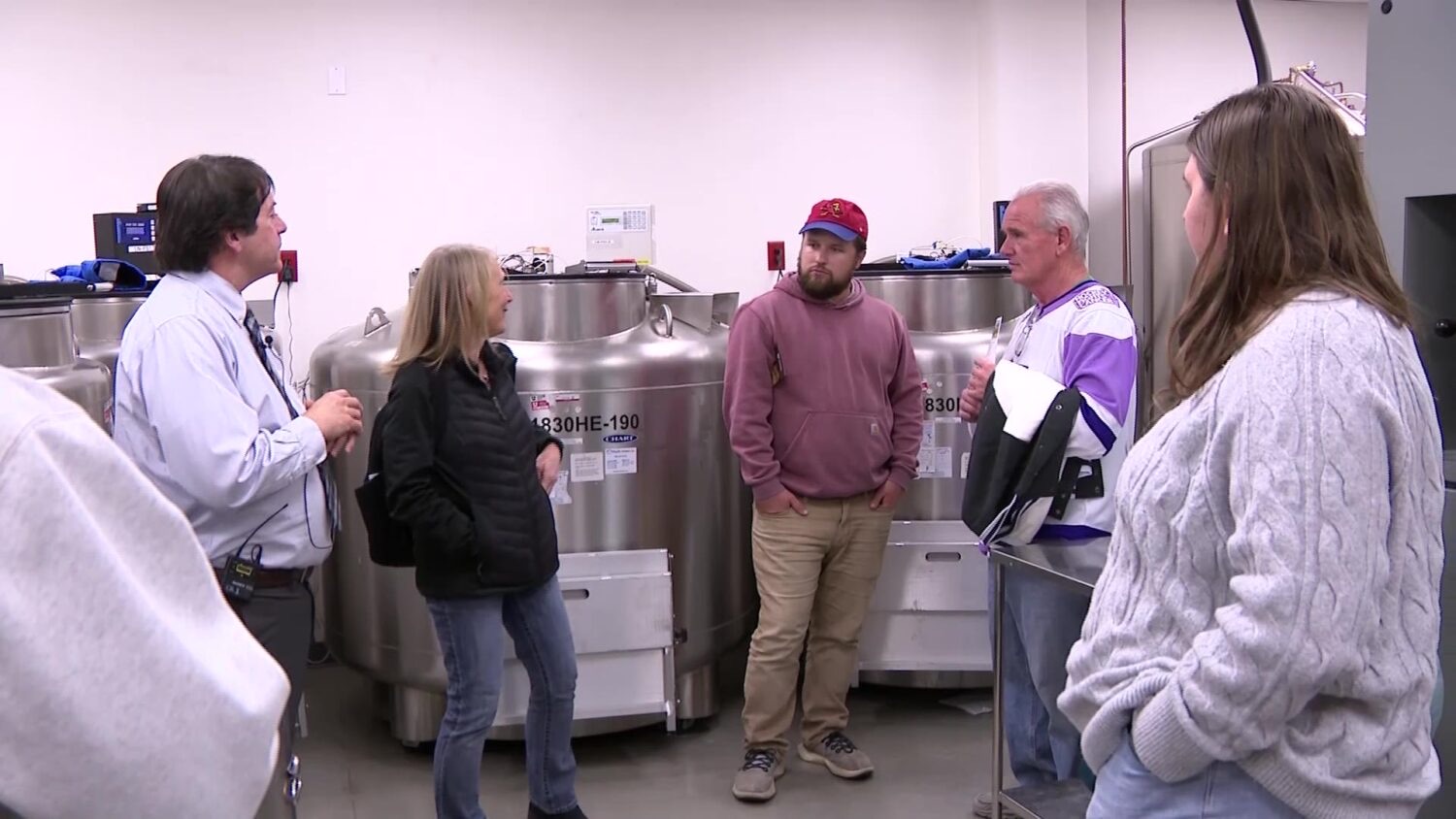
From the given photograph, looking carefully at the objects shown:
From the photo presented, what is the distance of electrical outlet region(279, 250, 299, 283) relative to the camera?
3832 millimetres

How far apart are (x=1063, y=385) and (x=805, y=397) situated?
2.70 feet

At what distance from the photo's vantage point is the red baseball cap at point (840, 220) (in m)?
3.01

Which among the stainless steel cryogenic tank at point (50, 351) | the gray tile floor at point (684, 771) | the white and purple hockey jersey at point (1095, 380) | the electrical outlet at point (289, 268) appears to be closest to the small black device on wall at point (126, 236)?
the electrical outlet at point (289, 268)

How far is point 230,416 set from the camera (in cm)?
189

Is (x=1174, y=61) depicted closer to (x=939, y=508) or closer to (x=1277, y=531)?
(x=939, y=508)

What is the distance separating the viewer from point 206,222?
200 cm

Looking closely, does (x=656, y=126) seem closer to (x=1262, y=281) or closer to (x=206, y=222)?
(x=206, y=222)

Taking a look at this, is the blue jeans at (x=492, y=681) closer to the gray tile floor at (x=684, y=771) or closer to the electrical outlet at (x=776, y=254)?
the gray tile floor at (x=684, y=771)

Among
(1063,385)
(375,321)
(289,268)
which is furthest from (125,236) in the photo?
(1063,385)

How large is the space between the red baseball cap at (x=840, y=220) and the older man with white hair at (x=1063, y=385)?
1.79 ft

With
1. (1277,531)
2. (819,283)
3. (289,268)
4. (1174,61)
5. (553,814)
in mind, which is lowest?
(553,814)

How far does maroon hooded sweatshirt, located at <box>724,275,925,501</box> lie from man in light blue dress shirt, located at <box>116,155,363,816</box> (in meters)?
1.13

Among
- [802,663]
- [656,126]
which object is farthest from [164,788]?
[656,126]

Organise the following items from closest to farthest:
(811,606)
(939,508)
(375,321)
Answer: (811,606) → (375,321) → (939,508)
